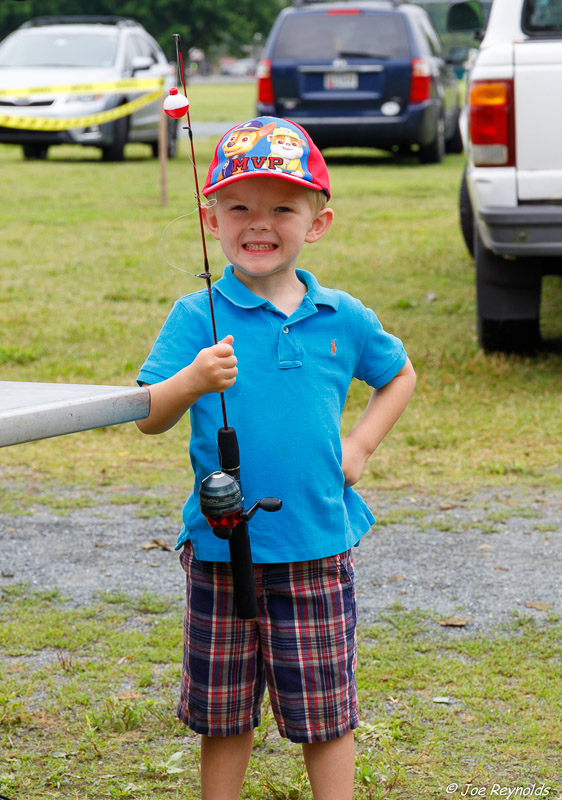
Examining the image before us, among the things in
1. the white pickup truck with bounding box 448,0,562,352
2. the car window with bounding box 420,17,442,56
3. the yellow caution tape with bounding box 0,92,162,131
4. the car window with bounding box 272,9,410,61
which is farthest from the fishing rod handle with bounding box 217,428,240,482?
the car window with bounding box 420,17,442,56

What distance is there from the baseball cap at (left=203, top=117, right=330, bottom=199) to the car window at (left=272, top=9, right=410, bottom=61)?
12.6 metres

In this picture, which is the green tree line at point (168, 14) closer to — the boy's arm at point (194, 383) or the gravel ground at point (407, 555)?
the gravel ground at point (407, 555)

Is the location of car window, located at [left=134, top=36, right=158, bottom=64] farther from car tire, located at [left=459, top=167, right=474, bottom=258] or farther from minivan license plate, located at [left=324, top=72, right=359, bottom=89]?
car tire, located at [left=459, top=167, right=474, bottom=258]

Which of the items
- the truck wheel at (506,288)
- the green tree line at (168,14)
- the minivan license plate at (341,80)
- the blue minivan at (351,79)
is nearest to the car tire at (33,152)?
the blue minivan at (351,79)

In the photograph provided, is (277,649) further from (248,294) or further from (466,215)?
(466,215)

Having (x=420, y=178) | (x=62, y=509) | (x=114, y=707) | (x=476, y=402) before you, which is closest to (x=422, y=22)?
(x=420, y=178)

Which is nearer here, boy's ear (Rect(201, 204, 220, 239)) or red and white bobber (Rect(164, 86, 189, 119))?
red and white bobber (Rect(164, 86, 189, 119))

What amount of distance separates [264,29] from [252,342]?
2656 inches

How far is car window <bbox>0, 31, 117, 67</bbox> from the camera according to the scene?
14.9 metres

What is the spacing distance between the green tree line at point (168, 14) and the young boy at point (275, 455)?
2233 inches

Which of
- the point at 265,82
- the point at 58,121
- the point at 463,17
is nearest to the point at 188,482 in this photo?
the point at 463,17

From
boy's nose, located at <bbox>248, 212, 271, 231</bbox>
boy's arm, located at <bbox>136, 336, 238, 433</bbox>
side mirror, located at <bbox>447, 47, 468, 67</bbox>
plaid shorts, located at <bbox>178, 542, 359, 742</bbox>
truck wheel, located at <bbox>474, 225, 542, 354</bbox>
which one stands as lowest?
side mirror, located at <bbox>447, 47, 468, 67</bbox>

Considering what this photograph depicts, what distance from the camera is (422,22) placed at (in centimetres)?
1577

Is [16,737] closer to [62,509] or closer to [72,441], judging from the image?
[62,509]
